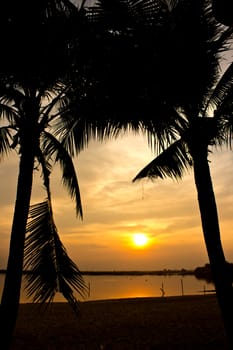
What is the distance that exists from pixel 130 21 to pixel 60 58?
1.19 metres

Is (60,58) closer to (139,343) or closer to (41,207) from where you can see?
(41,207)

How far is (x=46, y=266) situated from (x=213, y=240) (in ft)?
8.84

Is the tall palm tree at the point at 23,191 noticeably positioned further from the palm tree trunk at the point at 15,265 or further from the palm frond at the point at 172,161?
the palm frond at the point at 172,161

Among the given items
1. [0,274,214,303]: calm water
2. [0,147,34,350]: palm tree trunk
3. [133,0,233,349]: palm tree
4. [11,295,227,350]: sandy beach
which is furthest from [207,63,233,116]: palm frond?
[0,274,214,303]: calm water

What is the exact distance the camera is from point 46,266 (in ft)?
15.9

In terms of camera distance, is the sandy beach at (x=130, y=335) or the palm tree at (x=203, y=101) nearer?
the palm tree at (x=203, y=101)

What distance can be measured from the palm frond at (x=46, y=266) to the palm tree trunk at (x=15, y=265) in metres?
0.10

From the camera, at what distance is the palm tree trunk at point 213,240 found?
231 inches

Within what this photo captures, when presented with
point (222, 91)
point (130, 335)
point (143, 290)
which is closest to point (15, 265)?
point (222, 91)

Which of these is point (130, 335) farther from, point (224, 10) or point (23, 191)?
point (224, 10)

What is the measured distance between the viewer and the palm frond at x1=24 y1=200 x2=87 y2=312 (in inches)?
187

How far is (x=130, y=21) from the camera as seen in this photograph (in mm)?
5848

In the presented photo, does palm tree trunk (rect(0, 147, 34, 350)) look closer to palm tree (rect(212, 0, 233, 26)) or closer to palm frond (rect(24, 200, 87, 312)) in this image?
palm frond (rect(24, 200, 87, 312))

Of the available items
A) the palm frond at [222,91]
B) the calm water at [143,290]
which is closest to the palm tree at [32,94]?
the palm frond at [222,91]
